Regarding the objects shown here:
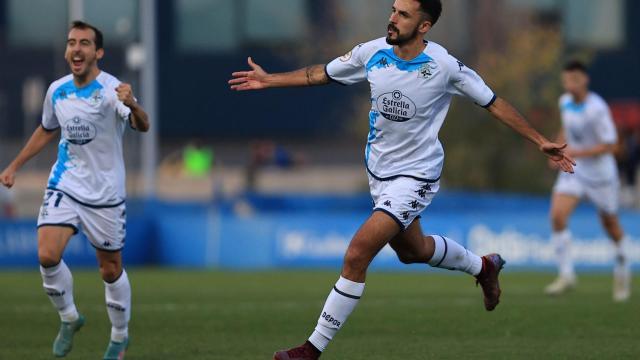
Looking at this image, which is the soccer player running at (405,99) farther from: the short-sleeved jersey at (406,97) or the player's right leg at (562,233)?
the player's right leg at (562,233)

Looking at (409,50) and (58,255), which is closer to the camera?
(409,50)

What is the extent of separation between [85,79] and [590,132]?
7888mm

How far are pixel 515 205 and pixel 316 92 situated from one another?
2251cm

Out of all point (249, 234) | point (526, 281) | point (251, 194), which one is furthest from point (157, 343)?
point (251, 194)

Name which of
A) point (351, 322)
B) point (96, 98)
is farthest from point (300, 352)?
point (351, 322)

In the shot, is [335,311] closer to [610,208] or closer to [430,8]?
[430,8]

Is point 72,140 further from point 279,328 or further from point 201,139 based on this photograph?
point 201,139

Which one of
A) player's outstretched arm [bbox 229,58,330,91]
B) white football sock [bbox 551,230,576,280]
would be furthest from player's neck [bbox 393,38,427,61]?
white football sock [bbox 551,230,576,280]

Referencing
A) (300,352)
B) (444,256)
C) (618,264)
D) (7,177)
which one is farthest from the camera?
(618,264)

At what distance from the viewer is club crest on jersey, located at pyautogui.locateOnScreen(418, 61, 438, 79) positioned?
10.4 m

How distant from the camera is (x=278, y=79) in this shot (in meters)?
10.5

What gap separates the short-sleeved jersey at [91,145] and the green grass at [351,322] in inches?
52.4

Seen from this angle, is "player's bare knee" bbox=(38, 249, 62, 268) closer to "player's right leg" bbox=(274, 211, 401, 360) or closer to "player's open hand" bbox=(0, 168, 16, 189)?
"player's open hand" bbox=(0, 168, 16, 189)

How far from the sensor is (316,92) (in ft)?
163
